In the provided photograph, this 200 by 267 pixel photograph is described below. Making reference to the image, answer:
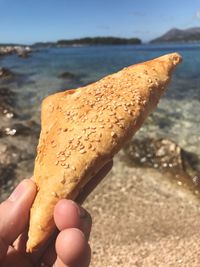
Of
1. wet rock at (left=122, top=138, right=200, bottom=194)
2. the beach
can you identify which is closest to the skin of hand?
the beach

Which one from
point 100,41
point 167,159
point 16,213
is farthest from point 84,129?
point 100,41

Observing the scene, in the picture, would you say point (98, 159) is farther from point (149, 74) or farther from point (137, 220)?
point (137, 220)

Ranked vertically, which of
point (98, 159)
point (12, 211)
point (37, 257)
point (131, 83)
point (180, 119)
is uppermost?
point (131, 83)

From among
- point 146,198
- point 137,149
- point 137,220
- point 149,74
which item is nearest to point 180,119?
point 137,149

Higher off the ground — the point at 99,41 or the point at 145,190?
the point at 145,190

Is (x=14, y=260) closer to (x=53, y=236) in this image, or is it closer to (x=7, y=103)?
(x=53, y=236)

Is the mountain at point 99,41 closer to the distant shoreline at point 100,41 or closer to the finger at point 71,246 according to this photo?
the distant shoreline at point 100,41
